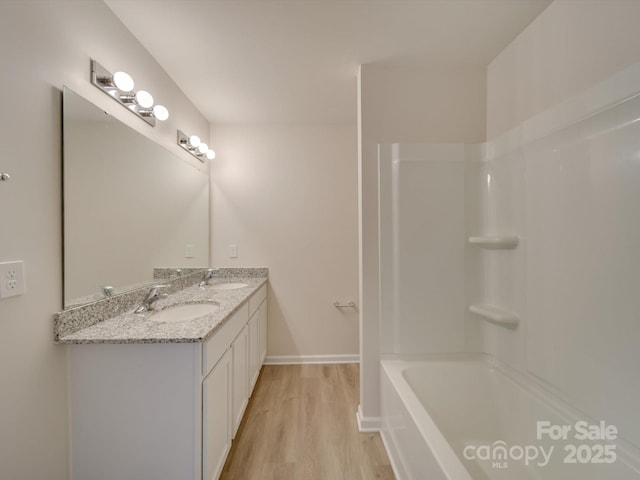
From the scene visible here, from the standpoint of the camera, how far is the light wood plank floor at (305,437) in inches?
60.1

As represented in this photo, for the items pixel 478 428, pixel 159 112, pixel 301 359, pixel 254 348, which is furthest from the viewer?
pixel 301 359

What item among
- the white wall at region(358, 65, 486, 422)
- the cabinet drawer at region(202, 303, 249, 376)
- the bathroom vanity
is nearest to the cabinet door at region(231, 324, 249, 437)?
the cabinet drawer at region(202, 303, 249, 376)

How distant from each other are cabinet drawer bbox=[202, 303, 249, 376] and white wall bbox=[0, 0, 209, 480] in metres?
0.57

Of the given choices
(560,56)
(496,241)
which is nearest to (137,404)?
(496,241)

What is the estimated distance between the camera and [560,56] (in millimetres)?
1351

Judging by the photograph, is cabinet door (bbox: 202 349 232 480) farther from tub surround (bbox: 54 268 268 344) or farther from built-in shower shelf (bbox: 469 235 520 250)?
built-in shower shelf (bbox: 469 235 520 250)

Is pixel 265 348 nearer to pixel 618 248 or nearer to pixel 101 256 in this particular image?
pixel 101 256

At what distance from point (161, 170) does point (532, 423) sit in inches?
104

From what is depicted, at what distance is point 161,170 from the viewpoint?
6.30 ft

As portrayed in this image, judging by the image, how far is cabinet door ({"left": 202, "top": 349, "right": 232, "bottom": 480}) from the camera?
122 centimetres

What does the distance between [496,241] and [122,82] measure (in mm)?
2202

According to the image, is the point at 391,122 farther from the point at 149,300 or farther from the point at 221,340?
the point at 149,300

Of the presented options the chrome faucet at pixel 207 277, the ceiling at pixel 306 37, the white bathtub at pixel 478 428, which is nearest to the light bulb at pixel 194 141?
the ceiling at pixel 306 37

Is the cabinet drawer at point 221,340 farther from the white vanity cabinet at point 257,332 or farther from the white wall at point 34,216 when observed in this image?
the white wall at point 34,216
